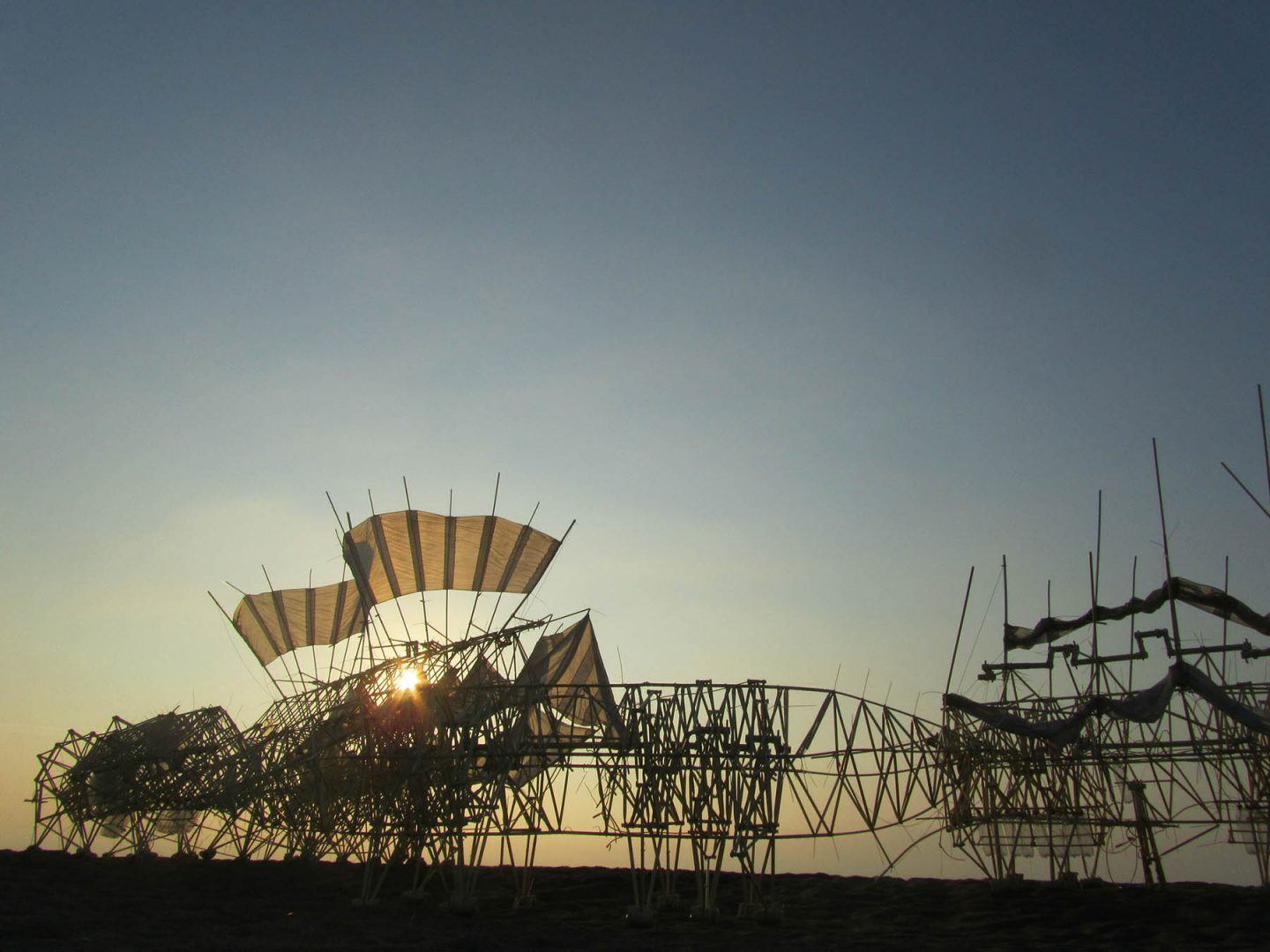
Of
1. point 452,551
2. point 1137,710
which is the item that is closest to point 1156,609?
point 1137,710

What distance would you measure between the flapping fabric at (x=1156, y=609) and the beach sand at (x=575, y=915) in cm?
439

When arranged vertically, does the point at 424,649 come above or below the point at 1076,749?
above

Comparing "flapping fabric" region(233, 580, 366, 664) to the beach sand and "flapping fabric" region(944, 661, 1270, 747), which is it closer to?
the beach sand

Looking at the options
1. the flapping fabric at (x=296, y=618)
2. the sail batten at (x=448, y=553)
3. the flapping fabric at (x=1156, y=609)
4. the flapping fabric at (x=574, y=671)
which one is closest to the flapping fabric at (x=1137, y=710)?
the flapping fabric at (x=1156, y=609)

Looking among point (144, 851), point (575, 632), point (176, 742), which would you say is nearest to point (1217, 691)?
point (575, 632)

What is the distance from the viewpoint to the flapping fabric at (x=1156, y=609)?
17.8m

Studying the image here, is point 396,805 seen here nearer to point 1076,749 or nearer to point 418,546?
point 418,546

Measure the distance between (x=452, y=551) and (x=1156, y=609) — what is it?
1426 centimetres

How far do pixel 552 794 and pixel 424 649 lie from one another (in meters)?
3.57

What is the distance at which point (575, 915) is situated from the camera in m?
17.1

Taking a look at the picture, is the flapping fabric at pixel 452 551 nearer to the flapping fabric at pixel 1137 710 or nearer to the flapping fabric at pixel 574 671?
the flapping fabric at pixel 574 671

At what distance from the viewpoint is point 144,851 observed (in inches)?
997

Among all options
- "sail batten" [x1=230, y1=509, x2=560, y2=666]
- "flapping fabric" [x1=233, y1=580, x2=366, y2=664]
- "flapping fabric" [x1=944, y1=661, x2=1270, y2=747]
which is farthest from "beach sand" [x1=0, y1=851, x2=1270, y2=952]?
"flapping fabric" [x1=233, y1=580, x2=366, y2=664]

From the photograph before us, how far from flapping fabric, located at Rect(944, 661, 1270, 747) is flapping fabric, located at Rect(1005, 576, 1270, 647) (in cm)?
190
